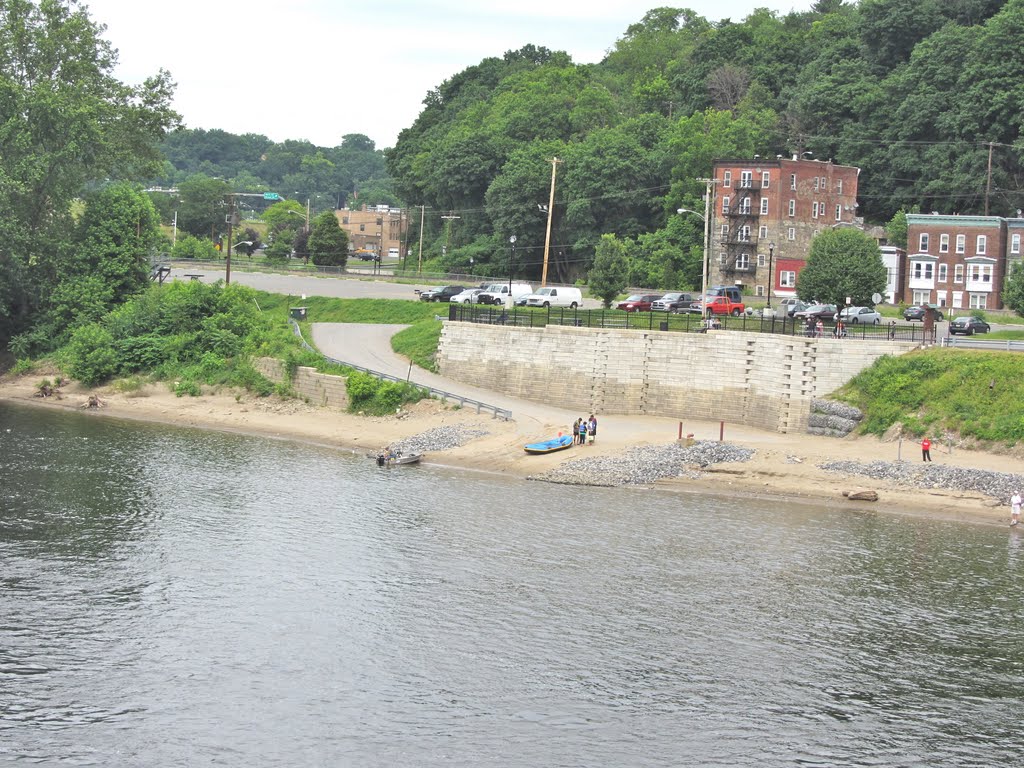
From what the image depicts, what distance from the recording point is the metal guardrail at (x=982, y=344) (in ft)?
177

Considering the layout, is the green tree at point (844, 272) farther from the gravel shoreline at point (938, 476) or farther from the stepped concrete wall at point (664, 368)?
the gravel shoreline at point (938, 476)

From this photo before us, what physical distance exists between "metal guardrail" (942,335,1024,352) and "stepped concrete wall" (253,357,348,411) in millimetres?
28818

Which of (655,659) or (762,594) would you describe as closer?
(655,659)

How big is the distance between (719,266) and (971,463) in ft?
178

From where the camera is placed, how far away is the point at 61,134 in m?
74.5

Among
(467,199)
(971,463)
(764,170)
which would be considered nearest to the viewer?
(971,463)

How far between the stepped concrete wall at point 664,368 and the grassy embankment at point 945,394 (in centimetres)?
130

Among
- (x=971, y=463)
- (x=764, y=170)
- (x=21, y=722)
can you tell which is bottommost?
(x=21, y=722)

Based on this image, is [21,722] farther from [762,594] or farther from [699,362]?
[699,362]

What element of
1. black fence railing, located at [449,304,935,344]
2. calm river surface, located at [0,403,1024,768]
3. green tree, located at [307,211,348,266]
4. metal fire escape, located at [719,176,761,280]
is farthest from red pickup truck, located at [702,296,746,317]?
green tree, located at [307,211,348,266]

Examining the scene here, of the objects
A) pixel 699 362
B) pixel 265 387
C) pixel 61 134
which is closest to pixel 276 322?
pixel 265 387

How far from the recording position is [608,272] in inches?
2936

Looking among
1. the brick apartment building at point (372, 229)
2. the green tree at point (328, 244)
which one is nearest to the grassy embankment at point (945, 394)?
the green tree at point (328, 244)

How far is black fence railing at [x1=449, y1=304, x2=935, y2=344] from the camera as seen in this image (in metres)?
57.2
